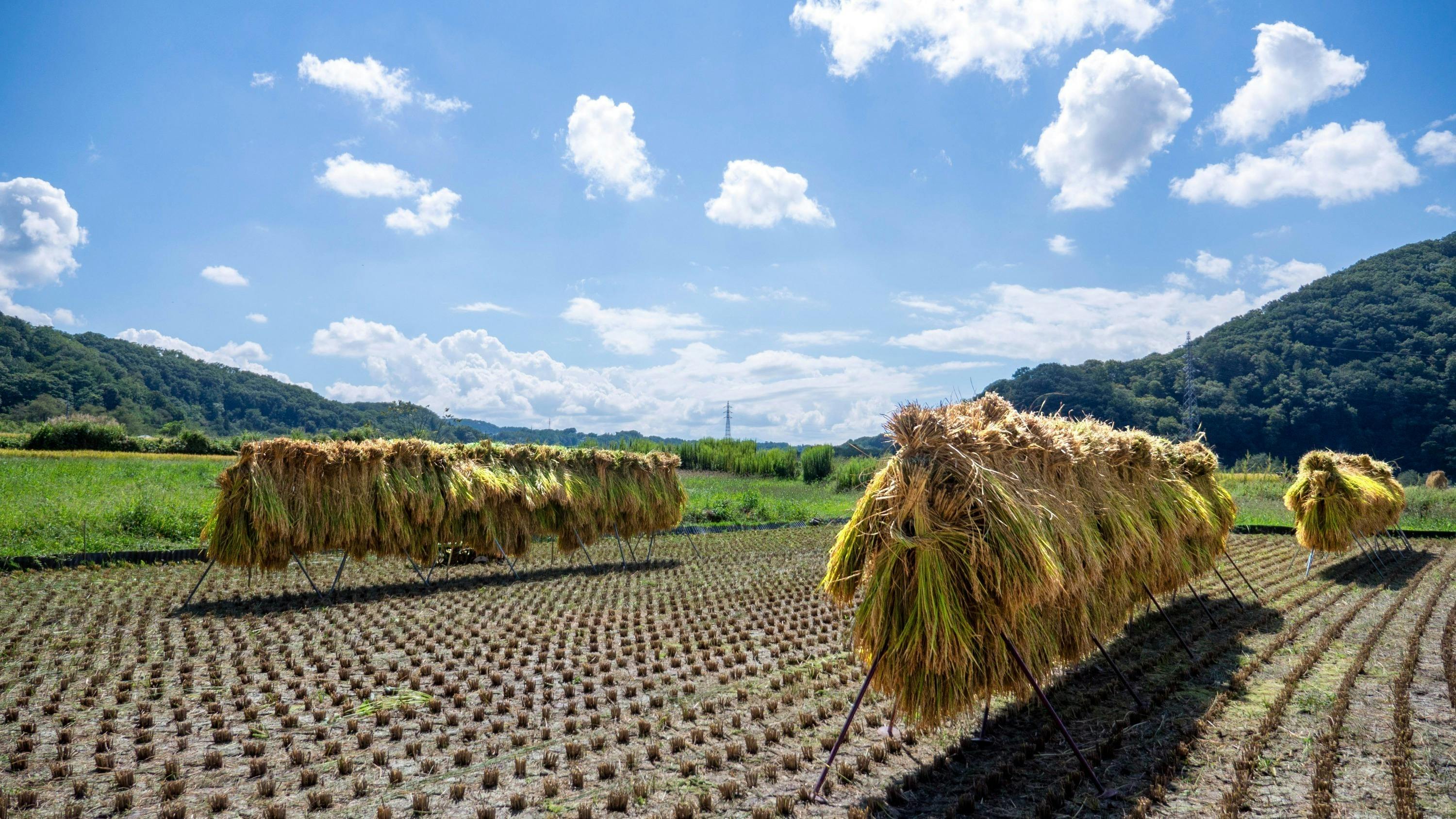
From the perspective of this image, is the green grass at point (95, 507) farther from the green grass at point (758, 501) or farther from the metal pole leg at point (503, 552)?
the green grass at point (758, 501)

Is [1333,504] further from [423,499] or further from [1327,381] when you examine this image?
[1327,381]

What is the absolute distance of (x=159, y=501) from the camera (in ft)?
56.9

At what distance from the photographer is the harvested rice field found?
14.5 ft

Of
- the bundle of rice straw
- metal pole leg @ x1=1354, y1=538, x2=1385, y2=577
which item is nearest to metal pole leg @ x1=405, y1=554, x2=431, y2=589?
the bundle of rice straw

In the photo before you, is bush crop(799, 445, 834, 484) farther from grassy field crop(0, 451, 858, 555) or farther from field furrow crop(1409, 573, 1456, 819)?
field furrow crop(1409, 573, 1456, 819)

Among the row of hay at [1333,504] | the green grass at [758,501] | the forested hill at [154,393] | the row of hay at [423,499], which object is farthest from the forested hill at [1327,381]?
the forested hill at [154,393]

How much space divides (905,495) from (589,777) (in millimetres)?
2900

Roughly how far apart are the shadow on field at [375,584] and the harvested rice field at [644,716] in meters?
0.14

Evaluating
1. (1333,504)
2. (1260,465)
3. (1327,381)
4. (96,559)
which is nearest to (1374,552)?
(1333,504)

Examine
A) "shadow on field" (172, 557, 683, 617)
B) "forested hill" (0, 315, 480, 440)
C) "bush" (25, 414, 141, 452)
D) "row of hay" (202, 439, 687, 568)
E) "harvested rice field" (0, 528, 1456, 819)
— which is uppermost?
"forested hill" (0, 315, 480, 440)

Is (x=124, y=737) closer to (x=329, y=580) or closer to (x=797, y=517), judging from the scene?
(x=329, y=580)

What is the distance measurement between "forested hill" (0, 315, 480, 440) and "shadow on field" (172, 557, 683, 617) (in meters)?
25.5

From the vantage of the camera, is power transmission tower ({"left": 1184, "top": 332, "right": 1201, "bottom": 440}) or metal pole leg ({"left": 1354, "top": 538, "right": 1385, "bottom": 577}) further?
power transmission tower ({"left": 1184, "top": 332, "right": 1201, "bottom": 440})

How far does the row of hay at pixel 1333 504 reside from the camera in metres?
13.2
